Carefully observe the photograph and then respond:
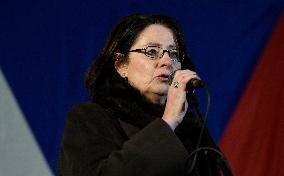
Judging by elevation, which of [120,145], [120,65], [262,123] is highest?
[120,65]

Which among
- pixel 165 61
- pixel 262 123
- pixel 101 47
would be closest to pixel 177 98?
pixel 165 61

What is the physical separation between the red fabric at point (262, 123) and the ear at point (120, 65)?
32.9 inches

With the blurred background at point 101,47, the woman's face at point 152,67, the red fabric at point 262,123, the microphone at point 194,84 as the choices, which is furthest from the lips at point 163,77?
the red fabric at point 262,123

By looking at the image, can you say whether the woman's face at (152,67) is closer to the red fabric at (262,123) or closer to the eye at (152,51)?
the eye at (152,51)

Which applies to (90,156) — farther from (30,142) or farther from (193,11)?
(193,11)

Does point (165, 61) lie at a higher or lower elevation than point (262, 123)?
higher

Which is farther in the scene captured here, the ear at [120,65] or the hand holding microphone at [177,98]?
the ear at [120,65]

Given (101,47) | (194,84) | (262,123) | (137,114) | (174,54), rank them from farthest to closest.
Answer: (262,123) → (101,47) → (174,54) → (137,114) → (194,84)

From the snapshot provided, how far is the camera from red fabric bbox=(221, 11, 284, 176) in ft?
6.70

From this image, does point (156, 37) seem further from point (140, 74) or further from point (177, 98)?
point (177, 98)

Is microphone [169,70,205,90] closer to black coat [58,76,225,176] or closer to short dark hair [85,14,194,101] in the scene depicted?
black coat [58,76,225,176]

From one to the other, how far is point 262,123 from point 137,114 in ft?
3.15

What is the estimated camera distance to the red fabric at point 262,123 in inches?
80.4

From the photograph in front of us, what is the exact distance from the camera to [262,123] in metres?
2.05
